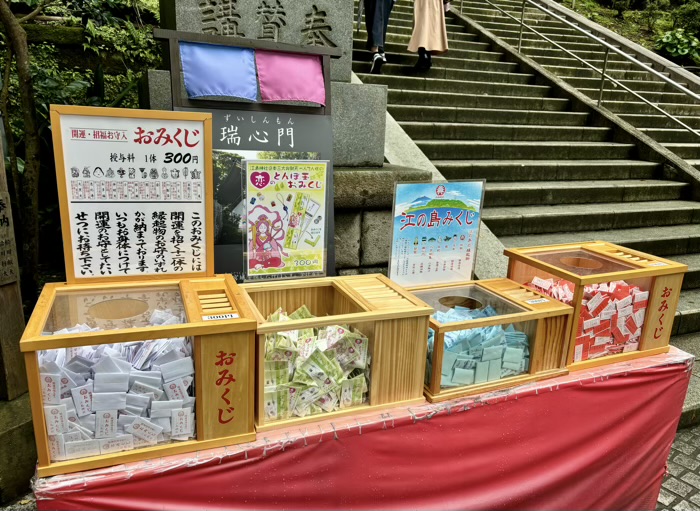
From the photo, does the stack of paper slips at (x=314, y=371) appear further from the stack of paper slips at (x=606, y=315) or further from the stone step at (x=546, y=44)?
the stone step at (x=546, y=44)

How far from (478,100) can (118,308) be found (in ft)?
21.9

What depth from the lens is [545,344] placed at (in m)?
2.54

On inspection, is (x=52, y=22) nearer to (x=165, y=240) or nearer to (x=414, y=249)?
(x=165, y=240)

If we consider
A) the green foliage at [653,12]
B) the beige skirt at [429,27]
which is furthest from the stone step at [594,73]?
the green foliage at [653,12]

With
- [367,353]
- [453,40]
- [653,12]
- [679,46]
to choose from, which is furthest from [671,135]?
[653,12]

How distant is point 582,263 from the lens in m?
3.12

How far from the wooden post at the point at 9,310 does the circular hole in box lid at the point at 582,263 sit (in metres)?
3.26

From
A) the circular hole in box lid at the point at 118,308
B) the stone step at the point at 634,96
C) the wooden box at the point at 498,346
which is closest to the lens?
the circular hole in box lid at the point at 118,308

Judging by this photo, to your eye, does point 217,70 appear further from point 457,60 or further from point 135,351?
point 457,60

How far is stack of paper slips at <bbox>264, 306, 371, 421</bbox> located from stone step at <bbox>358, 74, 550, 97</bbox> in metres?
5.60

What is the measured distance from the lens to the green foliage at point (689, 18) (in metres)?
14.1

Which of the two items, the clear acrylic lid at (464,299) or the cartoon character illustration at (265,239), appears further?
the clear acrylic lid at (464,299)

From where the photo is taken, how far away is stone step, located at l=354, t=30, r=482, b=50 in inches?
335

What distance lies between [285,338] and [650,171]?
288 inches
